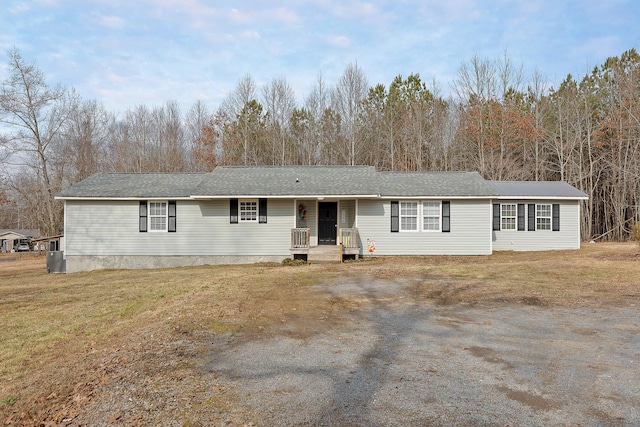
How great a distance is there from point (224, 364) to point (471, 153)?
1201 inches

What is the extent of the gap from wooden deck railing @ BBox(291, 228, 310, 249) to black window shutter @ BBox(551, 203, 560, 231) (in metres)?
12.0

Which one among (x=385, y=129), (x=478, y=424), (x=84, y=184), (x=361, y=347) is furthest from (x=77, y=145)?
(x=478, y=424)

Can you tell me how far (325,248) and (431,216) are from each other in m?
4.94

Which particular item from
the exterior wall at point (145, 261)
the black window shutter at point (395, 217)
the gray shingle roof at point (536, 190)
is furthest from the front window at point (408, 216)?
the exterior wall at point (145, 261)

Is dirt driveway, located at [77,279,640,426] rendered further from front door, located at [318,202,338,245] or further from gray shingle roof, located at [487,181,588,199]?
gray shingle roof, located at [487,181,588,199]

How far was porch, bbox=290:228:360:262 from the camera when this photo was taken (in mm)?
16812

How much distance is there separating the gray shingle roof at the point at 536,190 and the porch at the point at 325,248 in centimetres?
775

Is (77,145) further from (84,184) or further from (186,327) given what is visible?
(186,327)

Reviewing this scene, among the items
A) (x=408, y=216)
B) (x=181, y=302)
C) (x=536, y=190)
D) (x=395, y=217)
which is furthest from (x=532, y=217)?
(x=181, y=302)

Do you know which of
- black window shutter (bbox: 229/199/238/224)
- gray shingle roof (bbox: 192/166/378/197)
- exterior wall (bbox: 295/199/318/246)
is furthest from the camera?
exterior wall (bbox: 295/199/318/246)

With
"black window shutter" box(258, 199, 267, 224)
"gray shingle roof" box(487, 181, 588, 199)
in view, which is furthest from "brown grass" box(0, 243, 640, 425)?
"gray shingle roof" box(487, 181, 588, 199)

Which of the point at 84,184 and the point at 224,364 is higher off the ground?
the point at 84,184

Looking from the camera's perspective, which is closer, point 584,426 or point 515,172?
point 584,426

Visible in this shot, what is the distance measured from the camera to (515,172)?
Answer: 29.4 meters
